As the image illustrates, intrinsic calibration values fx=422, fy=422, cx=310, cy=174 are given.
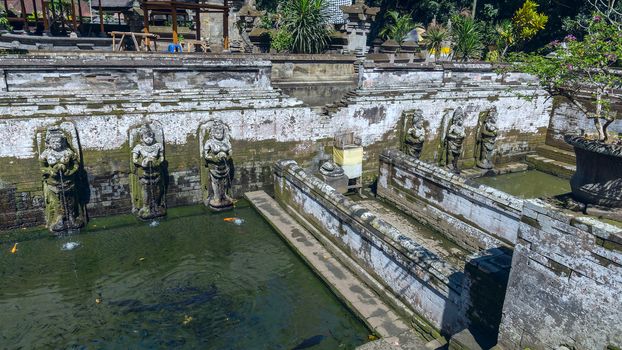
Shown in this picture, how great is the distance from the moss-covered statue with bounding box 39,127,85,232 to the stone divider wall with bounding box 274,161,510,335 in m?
5.37

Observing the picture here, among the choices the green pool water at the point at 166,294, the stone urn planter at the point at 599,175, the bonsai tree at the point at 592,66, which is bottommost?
the green pool water at the point at 166,294

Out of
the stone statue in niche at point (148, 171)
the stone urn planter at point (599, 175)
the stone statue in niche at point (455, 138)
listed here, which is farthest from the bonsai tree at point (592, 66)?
the stone statue in niche at point (148, 171)

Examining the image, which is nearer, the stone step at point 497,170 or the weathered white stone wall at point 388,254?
the weathered white stone wall at point 388,254

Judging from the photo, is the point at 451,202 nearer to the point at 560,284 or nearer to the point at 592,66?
the point at 592,66

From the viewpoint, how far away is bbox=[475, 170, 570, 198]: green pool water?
14562mm

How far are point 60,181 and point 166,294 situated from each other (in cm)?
412

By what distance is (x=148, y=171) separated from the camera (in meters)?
10.6

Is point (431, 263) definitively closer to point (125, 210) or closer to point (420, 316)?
point (420, 316)

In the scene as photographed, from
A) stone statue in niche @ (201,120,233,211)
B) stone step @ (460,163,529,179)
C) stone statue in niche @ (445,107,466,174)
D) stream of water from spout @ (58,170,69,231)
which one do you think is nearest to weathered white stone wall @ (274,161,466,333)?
stone statue in niche @ (201,120,233,211)

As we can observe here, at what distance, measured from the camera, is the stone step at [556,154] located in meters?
17.0

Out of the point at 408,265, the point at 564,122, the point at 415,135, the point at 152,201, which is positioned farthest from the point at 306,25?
the point at 408,265

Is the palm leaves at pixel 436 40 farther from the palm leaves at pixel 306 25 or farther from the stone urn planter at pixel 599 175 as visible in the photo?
the stone urn planter at pixel 599 175

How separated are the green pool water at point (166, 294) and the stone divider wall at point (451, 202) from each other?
4051mm

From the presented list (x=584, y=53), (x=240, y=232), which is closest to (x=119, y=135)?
(x=240, y=232)
